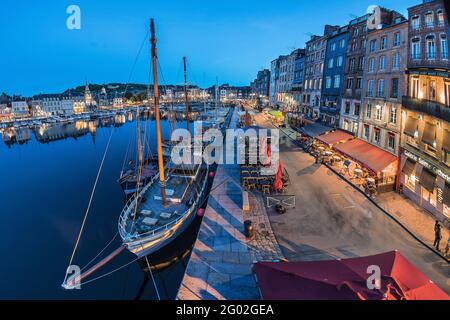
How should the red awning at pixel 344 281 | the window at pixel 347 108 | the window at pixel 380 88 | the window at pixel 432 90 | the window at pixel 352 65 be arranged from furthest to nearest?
the window at pixel 352 65 < the window at pixel 347 108 < the window at pixel 380 88 < the window at pixel 432 90 < the red awning at pixel 344 281

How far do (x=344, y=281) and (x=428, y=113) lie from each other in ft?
50.8

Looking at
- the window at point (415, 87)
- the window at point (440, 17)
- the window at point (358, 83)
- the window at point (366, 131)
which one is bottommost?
the window at point (366, 131)

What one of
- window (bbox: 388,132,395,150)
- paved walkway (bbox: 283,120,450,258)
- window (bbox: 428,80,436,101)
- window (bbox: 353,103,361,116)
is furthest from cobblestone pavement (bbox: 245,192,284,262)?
window (bbox: 353,103,361,116)

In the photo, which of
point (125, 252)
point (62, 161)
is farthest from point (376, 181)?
point (62, 161)

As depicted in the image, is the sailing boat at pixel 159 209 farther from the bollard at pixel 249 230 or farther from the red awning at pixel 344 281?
the red awning at pixel 344 281

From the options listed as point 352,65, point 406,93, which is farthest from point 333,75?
point 406,93

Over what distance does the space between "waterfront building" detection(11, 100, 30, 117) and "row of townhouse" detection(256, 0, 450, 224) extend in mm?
171962

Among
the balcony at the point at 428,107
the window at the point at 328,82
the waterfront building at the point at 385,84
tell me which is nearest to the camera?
the balcony at the point at 428,107

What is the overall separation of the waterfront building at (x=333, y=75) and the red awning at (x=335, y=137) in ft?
15.8

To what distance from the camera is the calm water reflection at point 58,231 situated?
17.5 metres

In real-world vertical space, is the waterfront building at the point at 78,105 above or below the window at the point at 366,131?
above

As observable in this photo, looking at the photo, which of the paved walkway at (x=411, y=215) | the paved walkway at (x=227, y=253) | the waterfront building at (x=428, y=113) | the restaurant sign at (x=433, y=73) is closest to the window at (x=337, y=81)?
the waterfront building at (x=428, y=113)

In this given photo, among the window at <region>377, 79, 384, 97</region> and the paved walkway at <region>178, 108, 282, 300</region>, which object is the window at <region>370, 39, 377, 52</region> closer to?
the window at <region>377, 79, 384, 97</region>
